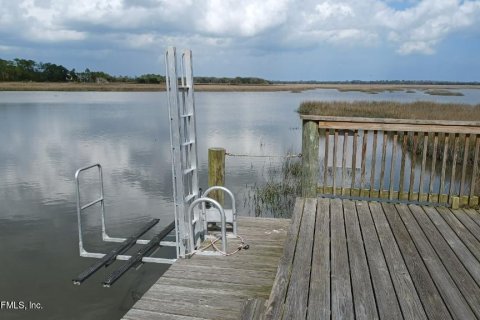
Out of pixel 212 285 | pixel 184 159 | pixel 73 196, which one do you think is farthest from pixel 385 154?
pixel 73 196

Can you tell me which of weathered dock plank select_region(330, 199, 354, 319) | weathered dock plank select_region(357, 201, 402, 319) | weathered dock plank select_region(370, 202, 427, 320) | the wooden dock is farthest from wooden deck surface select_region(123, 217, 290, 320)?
weathered dock plank select_region(370, 202, 427, 320)

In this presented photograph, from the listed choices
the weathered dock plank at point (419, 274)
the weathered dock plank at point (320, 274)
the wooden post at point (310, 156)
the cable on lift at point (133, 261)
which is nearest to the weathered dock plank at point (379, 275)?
the weathered dock plank at point (419, 274)

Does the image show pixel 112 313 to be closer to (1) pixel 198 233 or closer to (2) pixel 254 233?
(1) pixel 198 233

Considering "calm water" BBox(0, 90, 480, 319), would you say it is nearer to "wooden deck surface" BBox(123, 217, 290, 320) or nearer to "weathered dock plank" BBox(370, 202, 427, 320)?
"wooden deck surface" BBox(123, 217, 290, 320)

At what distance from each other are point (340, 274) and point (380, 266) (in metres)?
0.38

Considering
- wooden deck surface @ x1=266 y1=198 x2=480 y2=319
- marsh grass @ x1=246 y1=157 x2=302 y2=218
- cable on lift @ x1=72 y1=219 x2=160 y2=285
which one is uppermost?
wooden deck surface @ x1=266 y1=198 x2=480 y2=319

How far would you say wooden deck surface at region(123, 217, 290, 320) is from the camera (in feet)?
9.51

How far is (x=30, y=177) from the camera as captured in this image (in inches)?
428

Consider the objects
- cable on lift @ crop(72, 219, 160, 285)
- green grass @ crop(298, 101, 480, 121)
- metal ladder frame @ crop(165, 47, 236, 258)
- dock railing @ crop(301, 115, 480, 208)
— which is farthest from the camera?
green grass @ crop(298, 101, 480, 121)

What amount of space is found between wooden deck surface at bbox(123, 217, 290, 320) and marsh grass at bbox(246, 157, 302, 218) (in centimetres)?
428

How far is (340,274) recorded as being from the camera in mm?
3051

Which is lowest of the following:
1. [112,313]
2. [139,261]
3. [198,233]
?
[112,313]

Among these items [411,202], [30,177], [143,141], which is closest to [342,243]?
[411,202]

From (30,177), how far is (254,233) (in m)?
8.73
